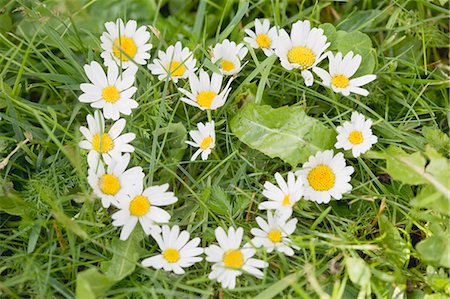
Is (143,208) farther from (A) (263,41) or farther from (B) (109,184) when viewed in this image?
(A) (263,41)

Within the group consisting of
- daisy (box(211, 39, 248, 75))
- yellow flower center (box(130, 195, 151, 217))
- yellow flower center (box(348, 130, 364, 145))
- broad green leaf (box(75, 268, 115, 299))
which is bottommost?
broad green leaf (box(75, 268, 115, 299))

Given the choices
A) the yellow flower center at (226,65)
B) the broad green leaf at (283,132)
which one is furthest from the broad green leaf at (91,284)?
the yellow flower center at (226,65)

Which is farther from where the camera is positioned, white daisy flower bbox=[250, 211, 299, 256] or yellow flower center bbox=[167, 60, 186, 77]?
yellow flower center bbox=[167, 60, 186, 77]

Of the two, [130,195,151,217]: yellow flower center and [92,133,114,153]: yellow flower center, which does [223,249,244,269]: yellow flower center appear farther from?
[92,133,114,153]: yellow flower center

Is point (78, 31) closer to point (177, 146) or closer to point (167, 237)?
point (177, 146)

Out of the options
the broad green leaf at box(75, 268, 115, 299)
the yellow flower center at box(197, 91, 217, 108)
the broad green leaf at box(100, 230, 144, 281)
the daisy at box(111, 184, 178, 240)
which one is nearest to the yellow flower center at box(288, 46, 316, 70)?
the yellow flower center at box(197, 91, 217, 108)

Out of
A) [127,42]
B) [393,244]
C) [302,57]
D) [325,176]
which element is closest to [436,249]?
[393,244]
